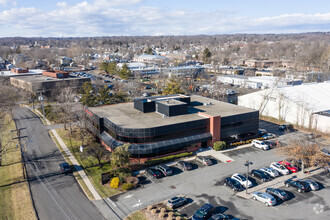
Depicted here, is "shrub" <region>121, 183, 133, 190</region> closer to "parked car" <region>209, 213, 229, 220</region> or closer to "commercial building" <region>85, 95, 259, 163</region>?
"commercial building" <region>85, 95, 259, 163</region>

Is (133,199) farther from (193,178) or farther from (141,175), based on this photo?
(193,178)

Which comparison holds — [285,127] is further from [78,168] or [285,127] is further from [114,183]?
[78,168]

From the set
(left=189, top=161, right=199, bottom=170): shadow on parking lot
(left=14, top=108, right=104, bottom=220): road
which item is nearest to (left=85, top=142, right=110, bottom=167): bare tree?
(left=14, top=108, right=104, bottom=220): road

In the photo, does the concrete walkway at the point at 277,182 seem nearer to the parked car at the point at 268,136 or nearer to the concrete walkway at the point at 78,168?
the parked car at the point at 268,136

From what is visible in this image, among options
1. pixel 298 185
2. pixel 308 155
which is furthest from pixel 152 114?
pixel 298 185

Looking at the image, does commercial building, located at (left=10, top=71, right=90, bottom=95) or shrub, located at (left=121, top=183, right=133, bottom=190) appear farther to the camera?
commercial building, located at (left=10, top=71, right=90, bottom=95)

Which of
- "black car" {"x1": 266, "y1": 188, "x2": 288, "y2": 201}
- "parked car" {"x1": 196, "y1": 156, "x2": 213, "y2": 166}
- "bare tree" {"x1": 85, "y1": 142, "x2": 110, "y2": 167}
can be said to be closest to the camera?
"black car" {"x1": 266, "y1": 188, "x2": 288, "y2": 201}

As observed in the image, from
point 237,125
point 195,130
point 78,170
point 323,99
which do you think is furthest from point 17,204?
point 323,99
